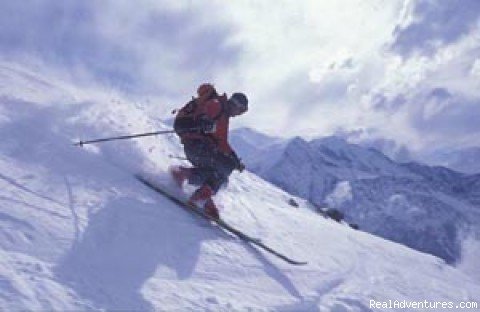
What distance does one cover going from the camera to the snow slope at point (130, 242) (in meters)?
8.12

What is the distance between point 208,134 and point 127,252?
4.68 m

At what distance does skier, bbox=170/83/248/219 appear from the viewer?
13281 mm

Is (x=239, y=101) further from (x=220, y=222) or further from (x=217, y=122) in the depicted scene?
(x=220, y=222)

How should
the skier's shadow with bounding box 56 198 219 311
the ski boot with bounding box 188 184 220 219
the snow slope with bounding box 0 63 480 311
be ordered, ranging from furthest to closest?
the ski boot with bounding box 188 184 220 219
the snow slope with bounding box 0 63 480 311
the skier's shadow with bounding box 56 198 219 311

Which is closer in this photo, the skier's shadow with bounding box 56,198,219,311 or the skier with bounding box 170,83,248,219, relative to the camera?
the skier's shadow with bounding box 56,198,219,311

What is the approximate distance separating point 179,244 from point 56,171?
266 centimetres

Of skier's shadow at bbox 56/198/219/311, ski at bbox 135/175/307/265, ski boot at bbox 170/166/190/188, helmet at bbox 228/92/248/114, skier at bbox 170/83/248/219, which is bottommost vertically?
skier's shadow at bbox 56/198/219/311

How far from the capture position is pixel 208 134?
1359 centimetres

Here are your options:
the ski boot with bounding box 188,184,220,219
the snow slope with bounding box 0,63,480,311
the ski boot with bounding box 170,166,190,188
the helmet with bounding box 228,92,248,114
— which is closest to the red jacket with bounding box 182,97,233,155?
the helmet with bounding box 228,92,248,114

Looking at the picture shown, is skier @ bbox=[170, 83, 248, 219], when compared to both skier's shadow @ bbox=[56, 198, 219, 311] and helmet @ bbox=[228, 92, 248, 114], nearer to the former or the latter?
helmet @ bbox=[228, 92, 248, 114]

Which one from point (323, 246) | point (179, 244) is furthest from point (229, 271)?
point (323, 246)

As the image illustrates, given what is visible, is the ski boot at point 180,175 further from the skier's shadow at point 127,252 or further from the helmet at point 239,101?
the helmet at point 239,101

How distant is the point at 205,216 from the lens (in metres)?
12.4

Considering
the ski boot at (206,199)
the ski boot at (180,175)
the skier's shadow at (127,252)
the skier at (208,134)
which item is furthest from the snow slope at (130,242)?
the skier at (208,134)
